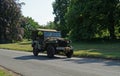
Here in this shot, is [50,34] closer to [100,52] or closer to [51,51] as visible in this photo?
[51,51]

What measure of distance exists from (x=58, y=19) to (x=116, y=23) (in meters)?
42.8

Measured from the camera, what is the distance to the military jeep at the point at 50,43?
27984 mm

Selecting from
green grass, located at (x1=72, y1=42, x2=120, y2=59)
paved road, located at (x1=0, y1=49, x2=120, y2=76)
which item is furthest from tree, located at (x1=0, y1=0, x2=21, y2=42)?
paved road, located at (x1=0, y1=49, x2=120, y2=76)

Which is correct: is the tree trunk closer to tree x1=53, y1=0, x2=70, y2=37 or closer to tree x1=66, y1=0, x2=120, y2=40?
tree x1=66, y1=0, x2=120, y2=40

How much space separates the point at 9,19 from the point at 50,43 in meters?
58.9

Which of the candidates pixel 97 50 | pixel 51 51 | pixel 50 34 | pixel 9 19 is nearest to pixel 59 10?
pixel 9 19

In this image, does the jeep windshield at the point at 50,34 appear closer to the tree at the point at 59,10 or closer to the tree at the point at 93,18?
the tree at the point at 93,18

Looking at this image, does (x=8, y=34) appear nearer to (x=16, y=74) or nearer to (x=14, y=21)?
(x=14, y=21)

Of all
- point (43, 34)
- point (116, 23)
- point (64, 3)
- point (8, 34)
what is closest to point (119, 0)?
point (116, 23)

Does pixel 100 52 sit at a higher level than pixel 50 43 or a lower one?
lower

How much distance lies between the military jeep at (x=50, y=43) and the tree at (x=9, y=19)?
53.8m

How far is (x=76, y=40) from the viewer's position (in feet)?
204

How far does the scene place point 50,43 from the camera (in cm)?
2884

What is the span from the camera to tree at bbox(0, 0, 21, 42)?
8550 centimetres
